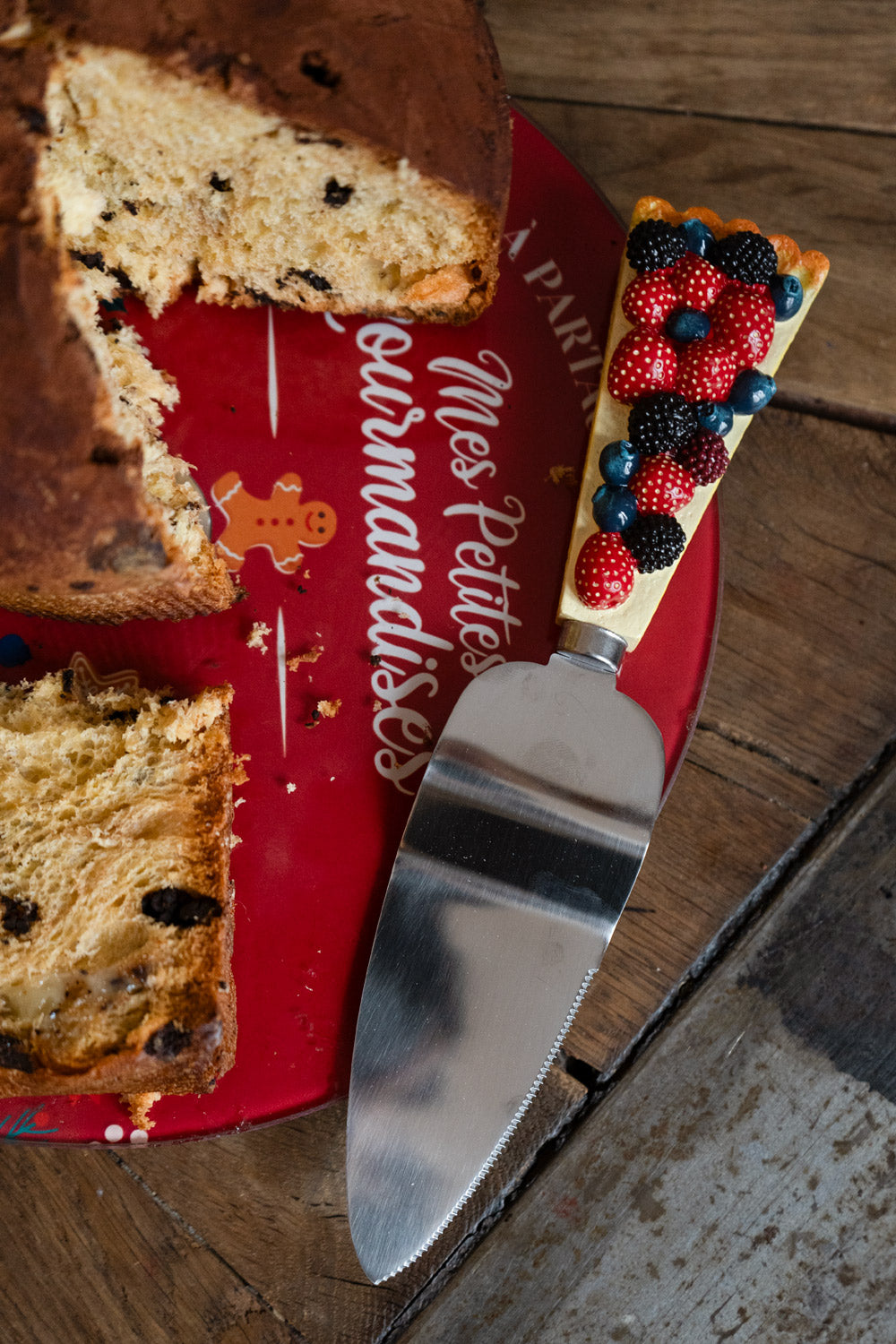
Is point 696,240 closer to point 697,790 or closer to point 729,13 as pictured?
point 729,13

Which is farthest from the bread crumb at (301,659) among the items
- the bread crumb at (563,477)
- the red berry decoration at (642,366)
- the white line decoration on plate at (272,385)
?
the red berry decoration at (642,366)

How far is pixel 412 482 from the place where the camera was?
2.23 metres

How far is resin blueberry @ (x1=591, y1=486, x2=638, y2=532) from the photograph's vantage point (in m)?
1.98

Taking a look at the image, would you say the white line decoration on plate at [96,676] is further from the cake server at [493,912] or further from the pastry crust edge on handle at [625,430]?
the pastry crust edge on handle at [625,430]

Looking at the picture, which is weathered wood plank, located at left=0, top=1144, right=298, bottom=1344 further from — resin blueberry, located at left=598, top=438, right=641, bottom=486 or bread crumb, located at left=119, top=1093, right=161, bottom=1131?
resin blueberry, located at left=598, top=438, right=641, bottom=486

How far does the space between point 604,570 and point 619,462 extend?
253mm

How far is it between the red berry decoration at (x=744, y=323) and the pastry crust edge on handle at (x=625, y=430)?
0.40 feet

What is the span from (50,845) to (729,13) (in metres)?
2.86

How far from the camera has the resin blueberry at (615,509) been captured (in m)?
1.98

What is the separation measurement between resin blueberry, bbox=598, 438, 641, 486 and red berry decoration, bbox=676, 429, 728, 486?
0.11m

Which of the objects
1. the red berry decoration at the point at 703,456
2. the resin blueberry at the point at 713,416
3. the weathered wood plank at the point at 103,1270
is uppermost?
the resin blueberry at the point at 713,416

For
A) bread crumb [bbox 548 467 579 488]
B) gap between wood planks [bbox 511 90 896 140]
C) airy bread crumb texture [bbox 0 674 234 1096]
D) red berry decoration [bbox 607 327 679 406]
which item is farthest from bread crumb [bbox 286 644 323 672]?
gap between wood planks [bbox 511 90 896 140]

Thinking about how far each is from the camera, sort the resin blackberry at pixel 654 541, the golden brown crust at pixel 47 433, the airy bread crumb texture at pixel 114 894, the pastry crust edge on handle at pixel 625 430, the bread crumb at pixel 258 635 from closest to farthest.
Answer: the golden brown crust at pixel 47 433, the airy bread crumb texture at pixel 114 894, the resin blackberry at pixel 654 541, the pastry crust edge on handle at pixel 625 430, the bread crumb at pixel 258 635

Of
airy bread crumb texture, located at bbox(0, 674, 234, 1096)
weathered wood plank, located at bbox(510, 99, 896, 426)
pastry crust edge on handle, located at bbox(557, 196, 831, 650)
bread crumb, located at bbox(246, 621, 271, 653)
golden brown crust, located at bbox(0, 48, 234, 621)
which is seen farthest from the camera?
weathered wood plank, located at bbox(510, 99, 896, 426)
